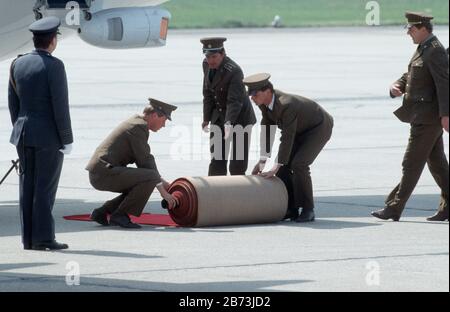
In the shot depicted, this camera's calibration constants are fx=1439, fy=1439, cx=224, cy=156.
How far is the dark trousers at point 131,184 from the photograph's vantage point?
1477 cm

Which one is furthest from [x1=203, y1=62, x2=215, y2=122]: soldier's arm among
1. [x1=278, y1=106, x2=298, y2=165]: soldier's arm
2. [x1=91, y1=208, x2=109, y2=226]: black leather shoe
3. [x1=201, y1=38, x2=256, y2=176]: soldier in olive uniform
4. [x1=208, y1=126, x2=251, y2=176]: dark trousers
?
[x1=91, y1=208, x2=109, y2=226]: black leather shoe

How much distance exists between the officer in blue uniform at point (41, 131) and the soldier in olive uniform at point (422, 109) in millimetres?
3656

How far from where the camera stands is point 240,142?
1638 cm

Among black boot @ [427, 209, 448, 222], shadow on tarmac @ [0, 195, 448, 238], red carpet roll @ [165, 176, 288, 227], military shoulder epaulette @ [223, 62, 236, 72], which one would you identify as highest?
military shoulder epaulette @ [223, 62, 236, 72]

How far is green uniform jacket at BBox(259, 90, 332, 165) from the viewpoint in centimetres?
1520

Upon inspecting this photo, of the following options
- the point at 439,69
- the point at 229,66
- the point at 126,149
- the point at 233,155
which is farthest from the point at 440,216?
the point at 126,149

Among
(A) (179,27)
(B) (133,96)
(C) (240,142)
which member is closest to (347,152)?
(C) (240,142)

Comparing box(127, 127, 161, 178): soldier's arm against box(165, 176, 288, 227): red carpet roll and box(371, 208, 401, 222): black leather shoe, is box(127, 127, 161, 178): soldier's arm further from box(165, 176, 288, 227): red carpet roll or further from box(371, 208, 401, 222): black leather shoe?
box(371, 208, 401, 222): black leather shoe

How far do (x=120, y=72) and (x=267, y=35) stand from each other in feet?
105

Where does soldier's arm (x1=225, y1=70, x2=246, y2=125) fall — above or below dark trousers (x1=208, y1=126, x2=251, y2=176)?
above

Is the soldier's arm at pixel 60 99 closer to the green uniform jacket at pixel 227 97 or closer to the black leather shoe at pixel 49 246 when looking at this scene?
the black leather shoe at pixel 49 246

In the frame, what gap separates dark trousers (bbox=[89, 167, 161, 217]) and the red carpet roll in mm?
339

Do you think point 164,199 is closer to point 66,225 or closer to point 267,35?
point 66,225

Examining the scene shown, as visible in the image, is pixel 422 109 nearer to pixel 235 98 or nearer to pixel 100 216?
pixel 235 98
